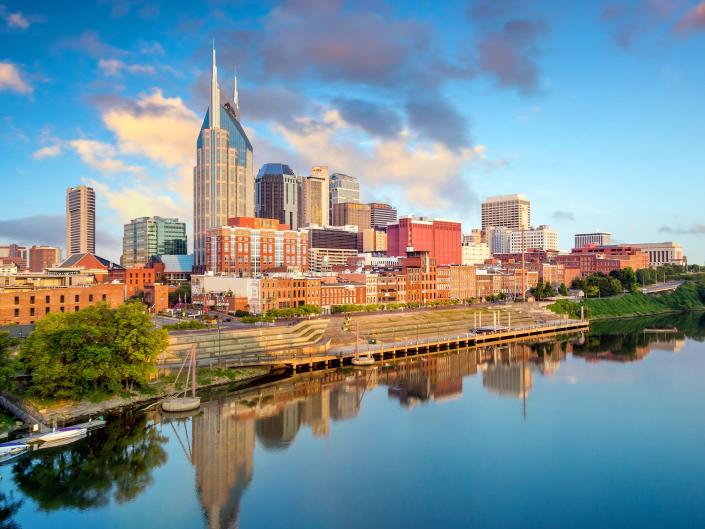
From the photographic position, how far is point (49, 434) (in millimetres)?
43344

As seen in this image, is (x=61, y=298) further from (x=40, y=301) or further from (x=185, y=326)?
(x=185, y=326)

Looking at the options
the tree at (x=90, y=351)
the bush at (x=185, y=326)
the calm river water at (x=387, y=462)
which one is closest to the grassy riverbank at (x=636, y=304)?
the calm river water at (x=387, y=462)

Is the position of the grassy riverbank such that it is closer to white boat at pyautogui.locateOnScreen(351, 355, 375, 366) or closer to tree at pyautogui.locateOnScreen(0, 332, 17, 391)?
white boat at pyautogui.locateOnScreen(351, 355, 375, 366)

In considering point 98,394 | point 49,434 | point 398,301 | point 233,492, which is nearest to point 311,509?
point 233,492

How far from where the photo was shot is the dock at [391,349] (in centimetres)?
7144

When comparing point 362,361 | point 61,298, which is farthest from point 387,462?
point 61,298

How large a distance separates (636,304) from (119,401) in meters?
141

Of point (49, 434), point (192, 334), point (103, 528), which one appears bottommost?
point (103, 528)

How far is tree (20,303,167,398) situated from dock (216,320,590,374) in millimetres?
14592

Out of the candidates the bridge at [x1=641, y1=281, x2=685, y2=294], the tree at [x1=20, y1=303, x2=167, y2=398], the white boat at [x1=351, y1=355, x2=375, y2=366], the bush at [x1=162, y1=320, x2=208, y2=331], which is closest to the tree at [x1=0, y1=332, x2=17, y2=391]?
the tree at [x1=20, y1=303, x2=167, y2=398]

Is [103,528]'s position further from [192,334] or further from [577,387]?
[577,387]

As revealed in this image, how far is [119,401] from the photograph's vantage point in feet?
175

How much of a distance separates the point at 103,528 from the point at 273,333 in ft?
155

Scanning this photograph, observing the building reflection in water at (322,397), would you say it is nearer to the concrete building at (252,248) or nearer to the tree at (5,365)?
the tree at (5,365)
